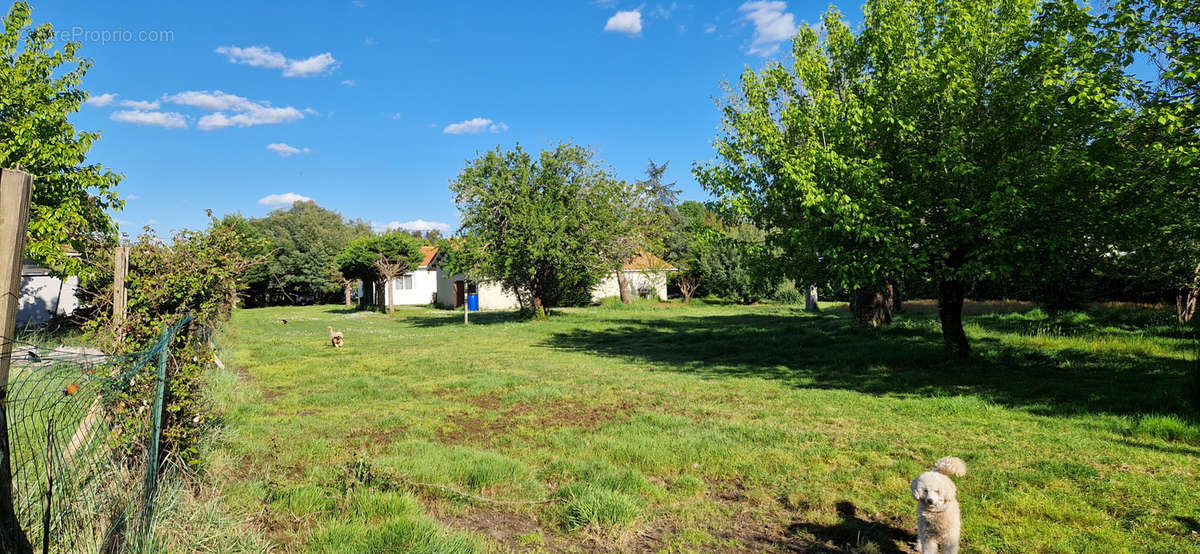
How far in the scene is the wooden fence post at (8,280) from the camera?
8.05ft

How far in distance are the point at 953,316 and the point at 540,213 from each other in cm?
1754

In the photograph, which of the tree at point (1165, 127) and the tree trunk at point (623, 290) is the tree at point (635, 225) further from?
the tree at point (1165, 127)

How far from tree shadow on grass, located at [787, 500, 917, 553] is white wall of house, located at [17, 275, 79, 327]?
30.4 m

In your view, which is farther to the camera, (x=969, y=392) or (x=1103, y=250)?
(x=1103, y=250)

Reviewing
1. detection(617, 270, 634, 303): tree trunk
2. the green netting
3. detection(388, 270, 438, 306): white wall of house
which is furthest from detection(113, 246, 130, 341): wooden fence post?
detection(388, 270, 438, 306): white wall of house

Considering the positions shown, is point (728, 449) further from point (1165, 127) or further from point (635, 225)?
point (635, 225)

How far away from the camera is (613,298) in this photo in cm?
4619

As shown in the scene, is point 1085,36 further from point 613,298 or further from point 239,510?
point 613,298

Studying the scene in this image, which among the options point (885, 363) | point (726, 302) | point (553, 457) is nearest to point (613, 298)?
point (726, 302)

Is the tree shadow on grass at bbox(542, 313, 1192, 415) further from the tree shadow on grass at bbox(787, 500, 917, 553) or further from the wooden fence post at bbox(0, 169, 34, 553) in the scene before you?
the wooden fence post at bbox(0, 169, 34, 553)

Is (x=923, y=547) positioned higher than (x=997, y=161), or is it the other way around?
(x=997, y=161)

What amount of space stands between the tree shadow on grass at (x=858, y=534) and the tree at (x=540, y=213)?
2134cm

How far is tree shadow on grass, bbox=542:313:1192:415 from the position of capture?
8.96 m

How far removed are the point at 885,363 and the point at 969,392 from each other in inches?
129
